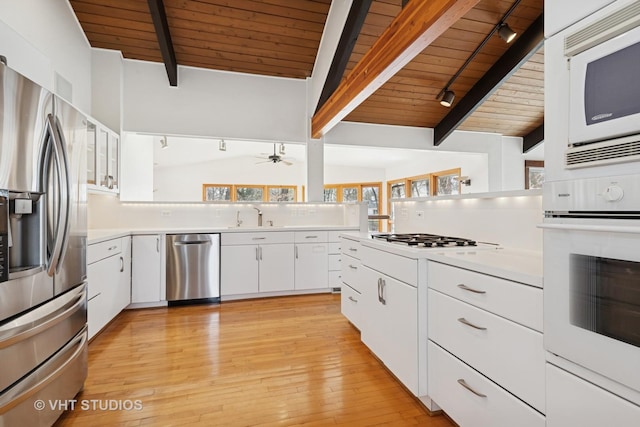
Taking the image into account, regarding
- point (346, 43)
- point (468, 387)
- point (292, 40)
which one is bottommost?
point (468, 387)

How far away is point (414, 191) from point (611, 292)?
23.9ft

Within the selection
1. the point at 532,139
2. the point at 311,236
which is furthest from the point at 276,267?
the point at 532,139

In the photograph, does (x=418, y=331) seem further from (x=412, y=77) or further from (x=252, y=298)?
(x=412, y=77)

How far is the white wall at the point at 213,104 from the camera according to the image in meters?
3.96

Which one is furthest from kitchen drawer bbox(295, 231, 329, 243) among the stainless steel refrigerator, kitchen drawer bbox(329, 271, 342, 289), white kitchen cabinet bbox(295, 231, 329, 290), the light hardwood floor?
the stainless steel refrigerator

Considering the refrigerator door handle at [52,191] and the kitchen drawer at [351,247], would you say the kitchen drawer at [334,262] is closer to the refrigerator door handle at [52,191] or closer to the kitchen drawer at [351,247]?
the kitchen drawer at [351,247]

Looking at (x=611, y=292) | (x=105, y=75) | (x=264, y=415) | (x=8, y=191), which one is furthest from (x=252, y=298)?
(x=611, y=292)

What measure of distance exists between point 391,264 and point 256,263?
7.55ft

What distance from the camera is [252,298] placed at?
391 cm

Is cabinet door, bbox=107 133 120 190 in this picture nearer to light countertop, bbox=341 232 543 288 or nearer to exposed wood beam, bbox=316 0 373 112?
exposed wood beam, bbox=316 0 373 112

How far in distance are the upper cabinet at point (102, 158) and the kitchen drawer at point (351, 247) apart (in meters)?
2.49

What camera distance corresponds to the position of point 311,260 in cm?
407

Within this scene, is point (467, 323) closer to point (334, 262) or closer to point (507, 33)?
point (334, 262)

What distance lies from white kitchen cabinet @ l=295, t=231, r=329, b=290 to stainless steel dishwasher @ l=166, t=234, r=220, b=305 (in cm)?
100
